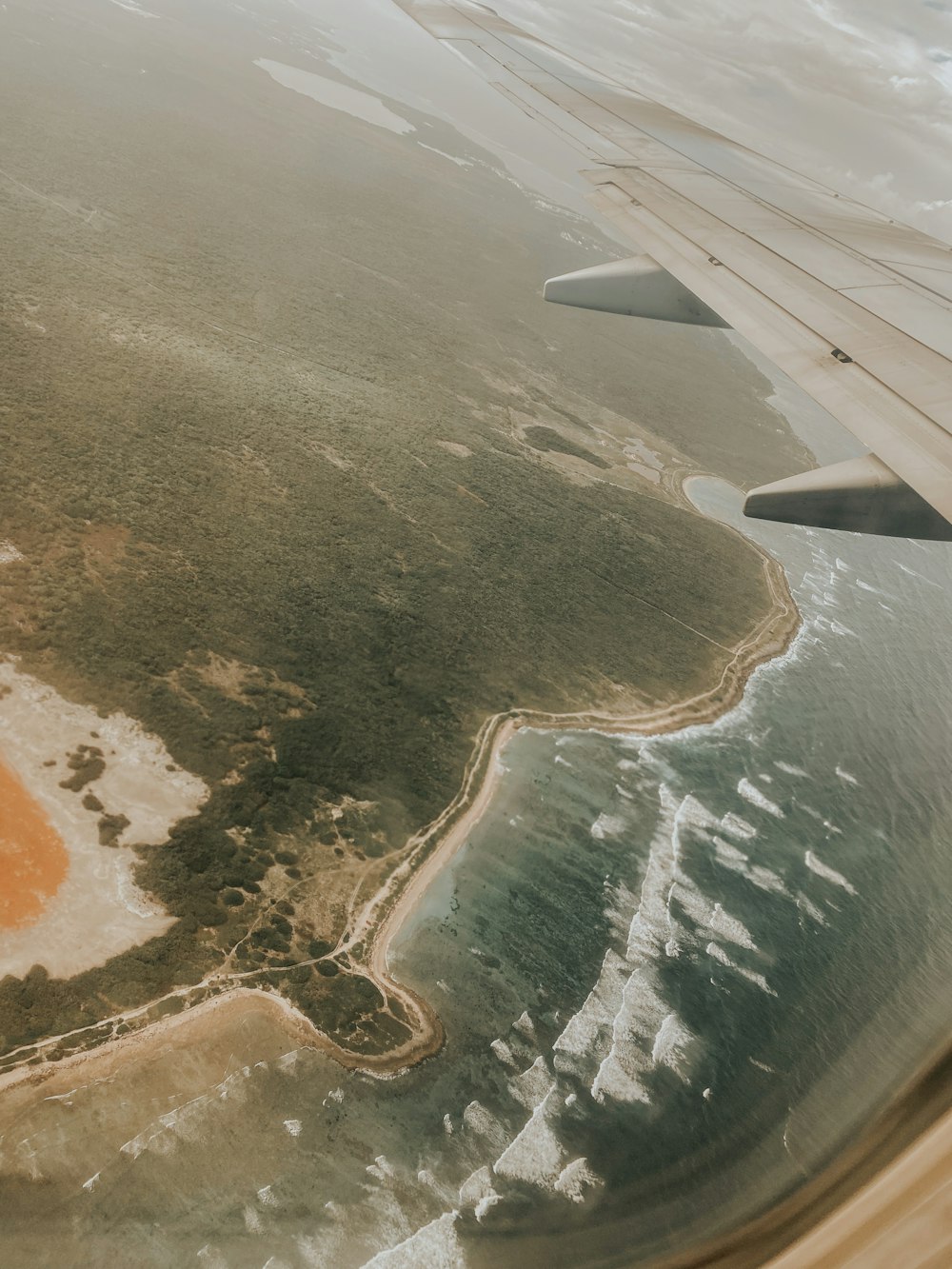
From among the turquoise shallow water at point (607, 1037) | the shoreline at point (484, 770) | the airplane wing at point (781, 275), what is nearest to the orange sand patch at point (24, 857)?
the turquoise shallow water at point (607, 1037)

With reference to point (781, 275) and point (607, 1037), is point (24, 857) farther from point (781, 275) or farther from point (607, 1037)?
point (781, 275)

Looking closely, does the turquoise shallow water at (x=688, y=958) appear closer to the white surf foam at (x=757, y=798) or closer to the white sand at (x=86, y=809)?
the white surf foam at (x=757, y=798)

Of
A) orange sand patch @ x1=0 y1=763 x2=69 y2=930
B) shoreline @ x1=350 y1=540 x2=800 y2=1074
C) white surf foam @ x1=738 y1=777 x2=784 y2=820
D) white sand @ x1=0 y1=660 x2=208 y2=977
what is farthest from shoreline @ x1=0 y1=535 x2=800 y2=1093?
white surf foam @ x1=738 y1=777 x2=784 y2=820

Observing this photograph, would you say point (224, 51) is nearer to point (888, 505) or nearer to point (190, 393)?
point (190, 393)

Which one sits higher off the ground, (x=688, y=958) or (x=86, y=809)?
(x=688, y=958)

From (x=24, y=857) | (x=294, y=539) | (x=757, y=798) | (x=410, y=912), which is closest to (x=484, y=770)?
(x=410, y=912)

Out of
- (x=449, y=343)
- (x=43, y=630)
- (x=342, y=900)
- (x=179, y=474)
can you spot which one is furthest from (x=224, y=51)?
(x=342, y=900)

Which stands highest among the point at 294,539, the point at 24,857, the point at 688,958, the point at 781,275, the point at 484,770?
the point at 781,275
